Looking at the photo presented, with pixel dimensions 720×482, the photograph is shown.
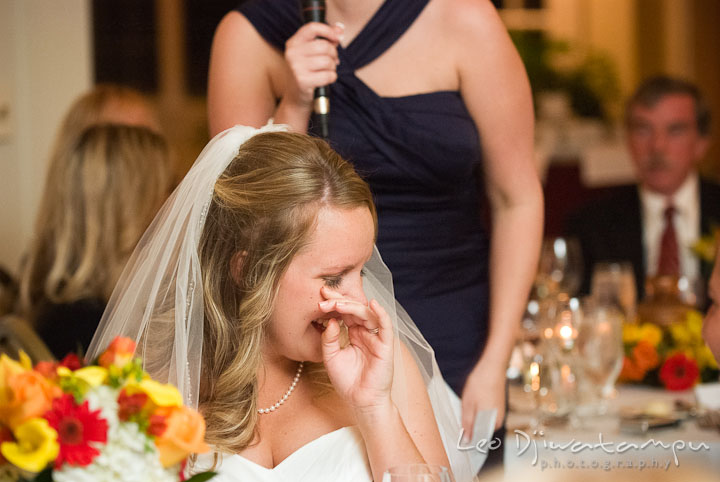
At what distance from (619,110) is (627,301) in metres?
5.51

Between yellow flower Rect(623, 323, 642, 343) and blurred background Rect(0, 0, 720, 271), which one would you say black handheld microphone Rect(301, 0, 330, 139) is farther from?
blurred background Rect(0, 0, 720, 271)

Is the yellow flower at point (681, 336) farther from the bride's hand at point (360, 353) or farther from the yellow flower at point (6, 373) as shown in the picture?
the yellow flower at point (6, 373)

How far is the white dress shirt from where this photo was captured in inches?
157

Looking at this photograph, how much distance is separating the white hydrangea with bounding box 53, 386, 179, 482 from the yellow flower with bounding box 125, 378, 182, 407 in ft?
0.07

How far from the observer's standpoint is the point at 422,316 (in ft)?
7.14

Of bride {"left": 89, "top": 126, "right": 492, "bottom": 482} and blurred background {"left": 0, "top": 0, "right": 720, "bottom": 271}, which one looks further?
blurred background {"left": 0, "top": 0, "right": 720, "bottom": 271}

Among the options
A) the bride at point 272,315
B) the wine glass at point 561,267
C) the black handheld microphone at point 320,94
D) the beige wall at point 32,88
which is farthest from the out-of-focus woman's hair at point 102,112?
the wine glass at point 561,267

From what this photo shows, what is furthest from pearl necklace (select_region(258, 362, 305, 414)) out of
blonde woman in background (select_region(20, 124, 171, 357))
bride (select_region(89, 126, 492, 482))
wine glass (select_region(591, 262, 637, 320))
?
wine glass (select_region(591, 262, 637, 320))

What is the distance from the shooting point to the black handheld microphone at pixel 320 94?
1926 mm

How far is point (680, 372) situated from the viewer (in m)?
2.51

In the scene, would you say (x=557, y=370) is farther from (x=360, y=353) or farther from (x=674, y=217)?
(x=674, y=217)

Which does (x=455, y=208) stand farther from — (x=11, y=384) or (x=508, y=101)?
(x=11, y=384)

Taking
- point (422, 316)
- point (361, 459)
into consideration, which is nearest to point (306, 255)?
point (361, 459)

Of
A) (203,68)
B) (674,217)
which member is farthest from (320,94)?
(203,68)
